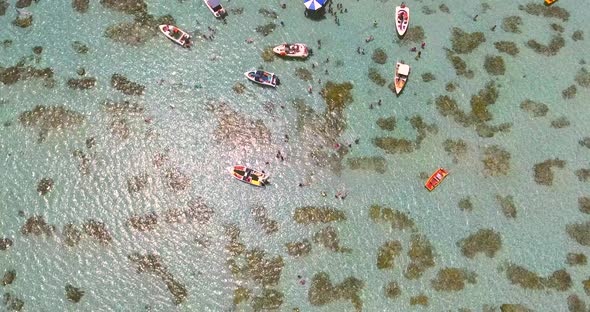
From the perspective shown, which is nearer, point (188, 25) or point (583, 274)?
point (583, 274)

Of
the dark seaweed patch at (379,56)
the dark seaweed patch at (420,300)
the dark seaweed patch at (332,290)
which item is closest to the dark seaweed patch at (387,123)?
the dark seaweed patch at (379,56)

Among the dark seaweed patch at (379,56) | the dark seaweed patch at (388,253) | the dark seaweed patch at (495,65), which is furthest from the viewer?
the dark seaweed patch at (379,56)

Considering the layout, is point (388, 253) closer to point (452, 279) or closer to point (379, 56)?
point (452, 279)

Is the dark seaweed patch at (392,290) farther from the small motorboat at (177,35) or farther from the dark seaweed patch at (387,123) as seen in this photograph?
the small motorboat at (177,35)

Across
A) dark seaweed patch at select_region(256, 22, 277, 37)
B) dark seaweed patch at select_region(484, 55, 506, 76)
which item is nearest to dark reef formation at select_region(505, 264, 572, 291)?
dark seaweed patch at select_region(484, 55, 506, 76)

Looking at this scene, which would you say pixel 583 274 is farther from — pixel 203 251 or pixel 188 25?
pixel 188 25

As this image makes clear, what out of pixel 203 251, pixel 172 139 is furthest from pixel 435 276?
pixel 172 139
